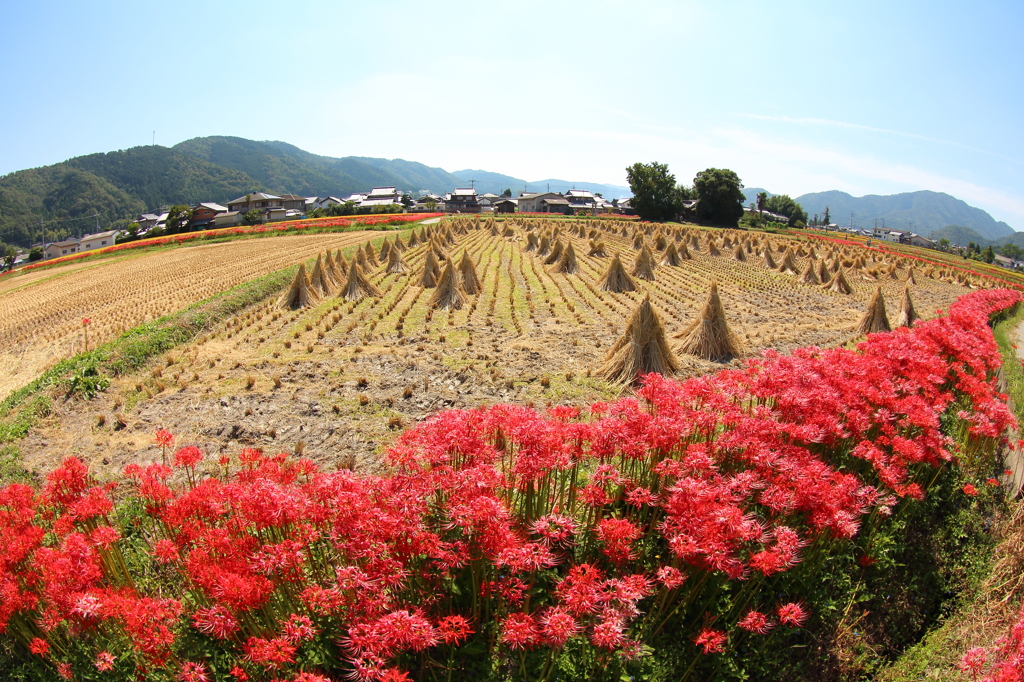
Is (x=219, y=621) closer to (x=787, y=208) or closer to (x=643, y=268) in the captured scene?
(x=643, y=268)

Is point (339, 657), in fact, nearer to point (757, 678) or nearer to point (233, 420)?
point (757, 678)

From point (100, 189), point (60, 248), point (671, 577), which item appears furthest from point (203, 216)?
point (671, 577)

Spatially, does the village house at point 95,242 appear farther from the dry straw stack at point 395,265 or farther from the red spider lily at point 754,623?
the red spider lily at point 754,623

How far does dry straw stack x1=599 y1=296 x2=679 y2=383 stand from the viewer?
28.8 ft

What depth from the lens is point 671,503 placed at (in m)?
2.99

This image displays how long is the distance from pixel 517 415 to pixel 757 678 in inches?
99.3

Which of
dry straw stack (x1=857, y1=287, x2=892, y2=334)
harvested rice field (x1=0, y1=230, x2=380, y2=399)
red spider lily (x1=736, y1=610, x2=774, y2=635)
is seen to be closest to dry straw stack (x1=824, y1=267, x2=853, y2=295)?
dry straw stack (x1=857, y1=287, x2=892, y2=334)

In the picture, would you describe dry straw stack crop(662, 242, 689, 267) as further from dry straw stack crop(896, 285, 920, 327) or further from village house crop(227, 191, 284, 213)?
village house crop(227, 191, 284, 213)

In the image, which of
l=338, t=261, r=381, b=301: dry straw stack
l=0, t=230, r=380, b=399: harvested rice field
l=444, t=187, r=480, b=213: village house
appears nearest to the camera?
l=0, t=230, r=380, b=399: harvested rice field

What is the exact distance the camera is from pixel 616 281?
17.3 metres

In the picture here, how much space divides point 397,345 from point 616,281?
30.1ft

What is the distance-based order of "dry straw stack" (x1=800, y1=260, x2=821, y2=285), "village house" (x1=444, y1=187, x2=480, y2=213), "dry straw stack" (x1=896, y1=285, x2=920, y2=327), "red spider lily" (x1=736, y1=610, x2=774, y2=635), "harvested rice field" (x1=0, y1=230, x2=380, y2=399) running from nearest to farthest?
1. "red spider lily" (x1=736, y1=610, x2=774, y2=635)
2. "harvested rice field" (x1=0, y1=230, x2=380, y2=399)
3. "dry straw stack" (x1=896, y1=285, x2=920, y2=327)
4. "dry straw stack" (x1=800, y1=260, x2=821, y2=285)
5. "village house" (x1=444, y1=187, x2=480, y2=213)

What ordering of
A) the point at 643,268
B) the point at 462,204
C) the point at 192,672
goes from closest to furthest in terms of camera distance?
the point at 192,672 < the point at 643,268 < the point at 462,204

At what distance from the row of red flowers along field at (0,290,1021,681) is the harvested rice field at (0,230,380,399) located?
9.41 metres
